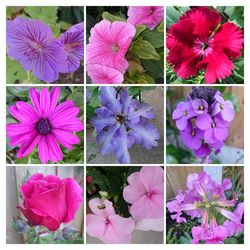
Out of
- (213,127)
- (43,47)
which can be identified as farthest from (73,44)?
(213,127)

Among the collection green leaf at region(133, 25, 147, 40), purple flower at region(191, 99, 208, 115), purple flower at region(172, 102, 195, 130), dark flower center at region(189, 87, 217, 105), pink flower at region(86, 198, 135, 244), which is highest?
green leaf at region(133, 25, 147, 40)

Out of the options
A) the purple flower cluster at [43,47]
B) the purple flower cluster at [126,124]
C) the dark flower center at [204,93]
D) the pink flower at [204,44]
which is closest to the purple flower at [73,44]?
the purple flower cluster at [43,47]

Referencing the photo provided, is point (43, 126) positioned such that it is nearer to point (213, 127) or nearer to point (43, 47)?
point (43, 47)

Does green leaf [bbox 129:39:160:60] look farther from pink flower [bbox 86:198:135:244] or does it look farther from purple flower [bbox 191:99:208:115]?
pink flower [bbox 86:198:135:244]

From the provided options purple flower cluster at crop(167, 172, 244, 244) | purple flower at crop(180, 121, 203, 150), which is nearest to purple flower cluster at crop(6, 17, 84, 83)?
purple flower at crop(180, 121, 203, 150)

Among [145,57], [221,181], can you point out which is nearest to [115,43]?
[145,57]
